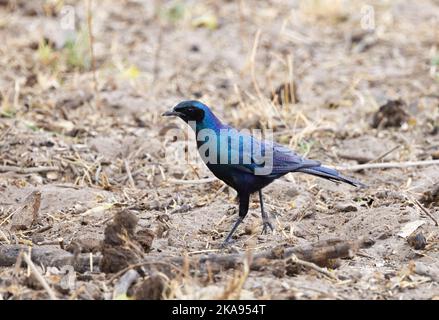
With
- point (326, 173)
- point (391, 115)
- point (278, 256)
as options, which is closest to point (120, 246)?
point (278, 256)

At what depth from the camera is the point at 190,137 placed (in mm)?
6723

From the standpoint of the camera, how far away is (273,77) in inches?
→ 328

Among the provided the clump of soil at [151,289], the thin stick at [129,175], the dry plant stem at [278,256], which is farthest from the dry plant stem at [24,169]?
the clump of soil at [151,289]

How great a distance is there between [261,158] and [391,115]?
253 centimetres

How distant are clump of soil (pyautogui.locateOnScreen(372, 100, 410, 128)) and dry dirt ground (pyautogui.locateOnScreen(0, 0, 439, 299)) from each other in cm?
1

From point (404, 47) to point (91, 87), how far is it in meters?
3.68

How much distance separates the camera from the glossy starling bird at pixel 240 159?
15.8 ft

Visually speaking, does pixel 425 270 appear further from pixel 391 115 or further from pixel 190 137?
pixel 391 115

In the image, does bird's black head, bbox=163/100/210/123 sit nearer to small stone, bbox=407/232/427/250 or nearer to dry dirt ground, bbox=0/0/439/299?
dry dirt ground, bbox=0/0/439/299

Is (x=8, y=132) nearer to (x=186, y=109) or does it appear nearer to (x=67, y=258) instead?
(x=186, y=109)

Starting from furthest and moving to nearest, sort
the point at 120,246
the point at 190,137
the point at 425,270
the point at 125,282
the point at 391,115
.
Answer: the point at 391,115
the point at 190,137
the point at 425,270
the point at 120,246
the point at 125,282

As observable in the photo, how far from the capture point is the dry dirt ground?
4125 millimetres

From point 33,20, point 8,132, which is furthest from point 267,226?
point 33,20

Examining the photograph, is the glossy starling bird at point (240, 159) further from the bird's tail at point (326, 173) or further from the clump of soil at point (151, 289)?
the clump of soil at point (151, 289)
